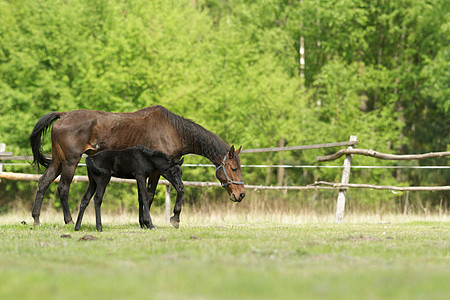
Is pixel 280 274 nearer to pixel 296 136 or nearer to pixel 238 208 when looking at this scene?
pixel 238 208

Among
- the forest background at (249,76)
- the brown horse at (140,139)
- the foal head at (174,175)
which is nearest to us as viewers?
the foal head at (174,175)

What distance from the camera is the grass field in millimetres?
3654

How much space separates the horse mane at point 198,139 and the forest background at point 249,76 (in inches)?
399

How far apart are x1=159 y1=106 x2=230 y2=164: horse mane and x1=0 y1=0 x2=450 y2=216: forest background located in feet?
33.3

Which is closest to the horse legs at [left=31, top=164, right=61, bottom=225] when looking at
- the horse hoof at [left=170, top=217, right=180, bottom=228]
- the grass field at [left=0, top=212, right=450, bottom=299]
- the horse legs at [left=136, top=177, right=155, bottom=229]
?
the horse legs at [left=136, top=177, right=155, bottom=229]

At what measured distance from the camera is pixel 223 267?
4.69 m

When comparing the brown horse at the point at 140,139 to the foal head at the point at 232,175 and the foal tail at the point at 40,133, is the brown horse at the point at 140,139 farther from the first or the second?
the foal tail at the point at 40,133

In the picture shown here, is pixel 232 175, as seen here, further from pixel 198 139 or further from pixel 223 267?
pixel 223 267

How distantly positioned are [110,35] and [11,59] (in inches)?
148

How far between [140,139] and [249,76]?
51.1 feet

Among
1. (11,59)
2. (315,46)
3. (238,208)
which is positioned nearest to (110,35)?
(11,59)

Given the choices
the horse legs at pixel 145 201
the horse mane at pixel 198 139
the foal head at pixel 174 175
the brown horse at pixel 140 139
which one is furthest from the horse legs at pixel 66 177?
the horse mane at pixel 198 139

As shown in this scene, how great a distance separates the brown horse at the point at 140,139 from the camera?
9812 millimetres

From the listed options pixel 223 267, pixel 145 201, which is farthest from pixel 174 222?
pixel 223 267
